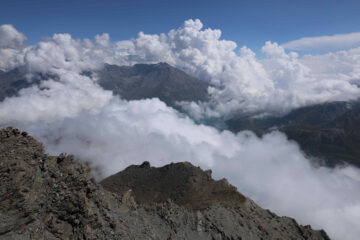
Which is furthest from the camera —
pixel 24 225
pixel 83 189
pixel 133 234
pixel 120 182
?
pixel 120 182

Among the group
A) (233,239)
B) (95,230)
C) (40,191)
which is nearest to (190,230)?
(233,239)

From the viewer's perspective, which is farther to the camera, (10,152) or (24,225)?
(10,152)

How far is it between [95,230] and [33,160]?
16595 mm

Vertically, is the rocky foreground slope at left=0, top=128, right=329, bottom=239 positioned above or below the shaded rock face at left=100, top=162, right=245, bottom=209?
below

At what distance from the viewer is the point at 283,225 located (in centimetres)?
9300

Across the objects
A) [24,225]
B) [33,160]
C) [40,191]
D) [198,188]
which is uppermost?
[198,188]

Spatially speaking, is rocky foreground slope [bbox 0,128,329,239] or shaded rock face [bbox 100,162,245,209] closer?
rocky foreground slope [bbox 0,128,329,239]

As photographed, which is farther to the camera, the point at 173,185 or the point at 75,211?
the point at 173,185

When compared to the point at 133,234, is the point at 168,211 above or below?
above

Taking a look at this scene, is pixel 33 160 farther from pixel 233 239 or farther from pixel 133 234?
pixel 233 239

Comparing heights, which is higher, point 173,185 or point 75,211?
point 173,185

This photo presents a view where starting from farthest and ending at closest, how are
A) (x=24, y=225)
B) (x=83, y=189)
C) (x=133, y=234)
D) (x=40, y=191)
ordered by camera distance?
(x=133, y=234) < (x=83, y=189) < (x=40, y=191) < (x=24, y=225)

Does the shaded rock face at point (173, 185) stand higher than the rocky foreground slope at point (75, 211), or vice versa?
the shaded rock face at point (173, 185)

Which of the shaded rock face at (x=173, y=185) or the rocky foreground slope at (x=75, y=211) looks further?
the shaded rock face at (x=173, y=185)
